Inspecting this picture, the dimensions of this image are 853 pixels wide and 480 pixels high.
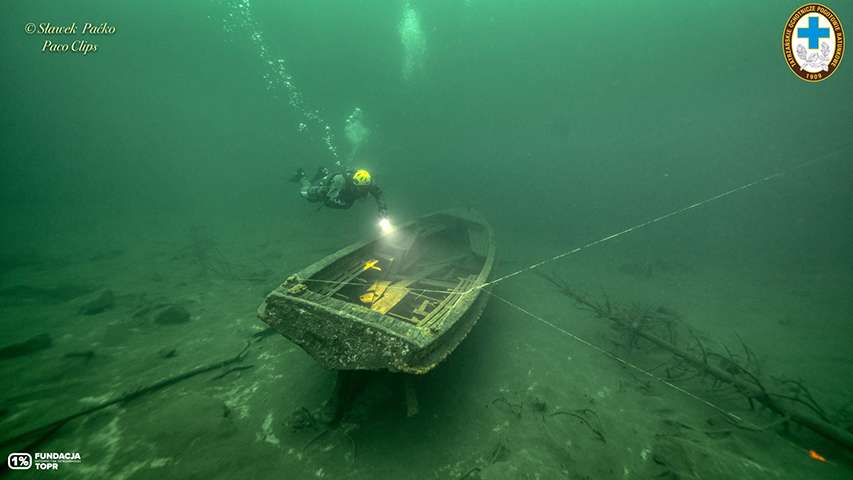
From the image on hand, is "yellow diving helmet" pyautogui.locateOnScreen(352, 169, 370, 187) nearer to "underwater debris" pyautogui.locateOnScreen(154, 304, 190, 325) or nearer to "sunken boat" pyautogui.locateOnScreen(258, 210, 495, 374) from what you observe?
"sunken boat" pyautogui.locateOnScreen(258, 210, 495, 374)

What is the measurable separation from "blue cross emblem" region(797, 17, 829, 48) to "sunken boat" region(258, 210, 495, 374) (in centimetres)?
946

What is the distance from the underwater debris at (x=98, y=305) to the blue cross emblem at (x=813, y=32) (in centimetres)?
2086

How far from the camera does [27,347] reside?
6664 mm

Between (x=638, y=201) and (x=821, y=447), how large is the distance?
26.0 metres

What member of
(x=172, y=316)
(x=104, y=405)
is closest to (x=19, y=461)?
(x=104, y=405)

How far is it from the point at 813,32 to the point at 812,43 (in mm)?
259

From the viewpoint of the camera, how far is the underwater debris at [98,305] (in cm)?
872

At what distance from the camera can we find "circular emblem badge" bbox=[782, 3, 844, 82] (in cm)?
717

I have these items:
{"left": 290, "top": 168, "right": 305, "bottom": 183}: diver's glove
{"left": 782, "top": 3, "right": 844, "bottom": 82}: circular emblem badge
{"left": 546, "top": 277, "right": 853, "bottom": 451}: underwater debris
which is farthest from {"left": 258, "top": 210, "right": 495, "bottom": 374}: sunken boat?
{"left": 782, "top": 3, "right": 844, "bottom": 82}: circular emblem badge

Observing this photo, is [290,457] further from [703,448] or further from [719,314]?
[719,314]

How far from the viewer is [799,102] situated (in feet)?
120

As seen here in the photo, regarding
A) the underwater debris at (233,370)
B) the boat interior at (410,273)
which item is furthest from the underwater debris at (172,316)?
the boat interior at (410,273)

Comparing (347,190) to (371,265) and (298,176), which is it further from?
(298,176)

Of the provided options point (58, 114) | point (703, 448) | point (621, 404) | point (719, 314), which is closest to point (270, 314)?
point (621, 404)
